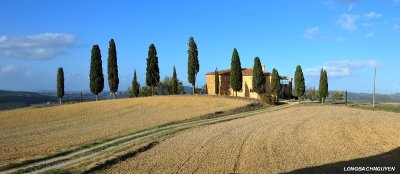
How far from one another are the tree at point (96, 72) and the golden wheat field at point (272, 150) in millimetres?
40201

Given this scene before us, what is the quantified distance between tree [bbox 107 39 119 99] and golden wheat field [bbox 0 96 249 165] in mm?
8155

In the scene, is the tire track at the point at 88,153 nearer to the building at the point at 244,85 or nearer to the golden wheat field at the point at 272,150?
the golden wheat field at the point at 272,150

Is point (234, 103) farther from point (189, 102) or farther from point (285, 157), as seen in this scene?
point (285, 157)

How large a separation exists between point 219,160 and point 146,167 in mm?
3408

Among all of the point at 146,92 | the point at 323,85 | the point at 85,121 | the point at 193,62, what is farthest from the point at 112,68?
the point at 323,85

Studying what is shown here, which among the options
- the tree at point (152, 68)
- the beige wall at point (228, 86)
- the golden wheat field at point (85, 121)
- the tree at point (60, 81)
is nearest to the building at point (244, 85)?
the beige wall at point (228, 86)

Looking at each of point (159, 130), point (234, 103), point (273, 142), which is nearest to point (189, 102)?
point (234, 103)

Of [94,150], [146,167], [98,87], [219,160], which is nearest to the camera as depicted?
[146,167]

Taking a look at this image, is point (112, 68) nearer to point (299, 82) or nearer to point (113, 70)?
point (113, 70)

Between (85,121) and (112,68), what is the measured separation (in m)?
27.0

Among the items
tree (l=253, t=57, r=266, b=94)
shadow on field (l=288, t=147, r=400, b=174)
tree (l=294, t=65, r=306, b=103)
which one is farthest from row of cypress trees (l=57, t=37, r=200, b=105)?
shadow on field (l=288, t=147, r=400, b=174)

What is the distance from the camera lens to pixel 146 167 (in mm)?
20391

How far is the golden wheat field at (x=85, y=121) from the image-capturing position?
101ft

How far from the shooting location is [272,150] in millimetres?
25188
